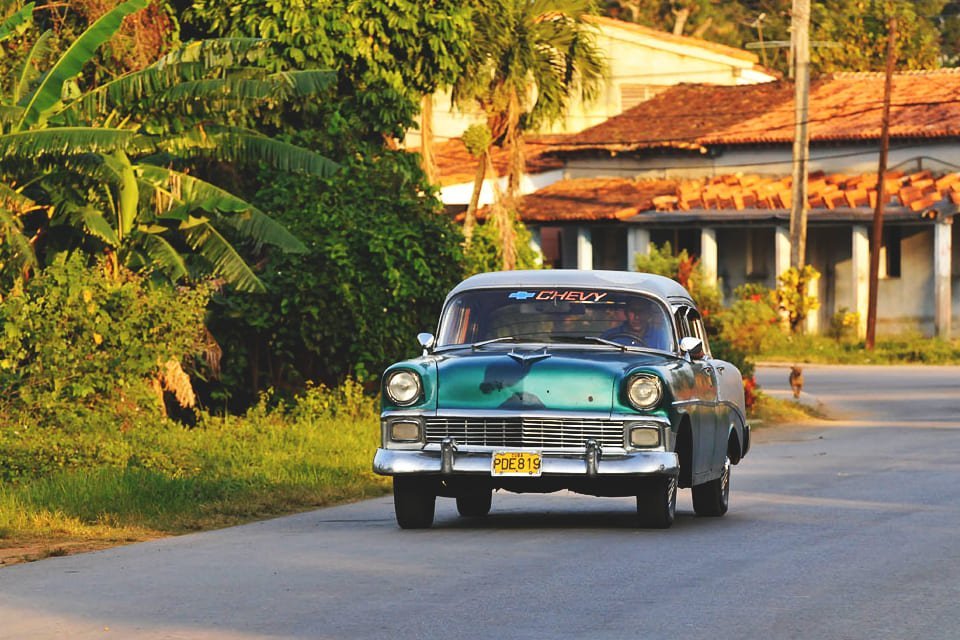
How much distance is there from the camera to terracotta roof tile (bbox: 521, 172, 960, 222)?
48781 mm

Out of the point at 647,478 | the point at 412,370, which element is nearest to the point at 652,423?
the point at 647,478

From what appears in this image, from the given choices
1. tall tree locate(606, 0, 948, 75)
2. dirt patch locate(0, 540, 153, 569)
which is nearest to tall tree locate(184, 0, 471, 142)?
dirt patch locate(0, 540, 153, 569)

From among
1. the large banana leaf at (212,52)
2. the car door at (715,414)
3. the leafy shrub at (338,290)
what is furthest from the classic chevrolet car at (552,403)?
the leafy shrub at (338,290)

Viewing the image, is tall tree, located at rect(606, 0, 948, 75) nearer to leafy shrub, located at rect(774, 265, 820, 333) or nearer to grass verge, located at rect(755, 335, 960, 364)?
leafy shrub, located at rect(774, 265, 820, 333)

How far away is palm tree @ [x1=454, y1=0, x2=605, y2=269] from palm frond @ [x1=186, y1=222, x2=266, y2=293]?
9470 millimetres

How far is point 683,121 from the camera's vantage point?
56.7m

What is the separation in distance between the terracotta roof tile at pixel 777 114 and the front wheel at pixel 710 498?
1417 inches

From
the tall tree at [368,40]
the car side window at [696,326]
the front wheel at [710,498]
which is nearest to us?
the front wheel at [710,498]

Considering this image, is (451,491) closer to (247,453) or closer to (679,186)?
(247,453)

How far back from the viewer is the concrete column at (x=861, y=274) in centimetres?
4925

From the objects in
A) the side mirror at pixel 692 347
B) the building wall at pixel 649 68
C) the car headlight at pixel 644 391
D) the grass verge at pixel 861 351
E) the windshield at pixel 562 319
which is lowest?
the grass verge at pixel 861 351

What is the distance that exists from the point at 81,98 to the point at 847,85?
37404mm

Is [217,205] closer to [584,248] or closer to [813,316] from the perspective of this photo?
[813,316]

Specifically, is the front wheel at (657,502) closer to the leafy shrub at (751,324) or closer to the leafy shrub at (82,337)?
the leafy shrub at (82,337)
